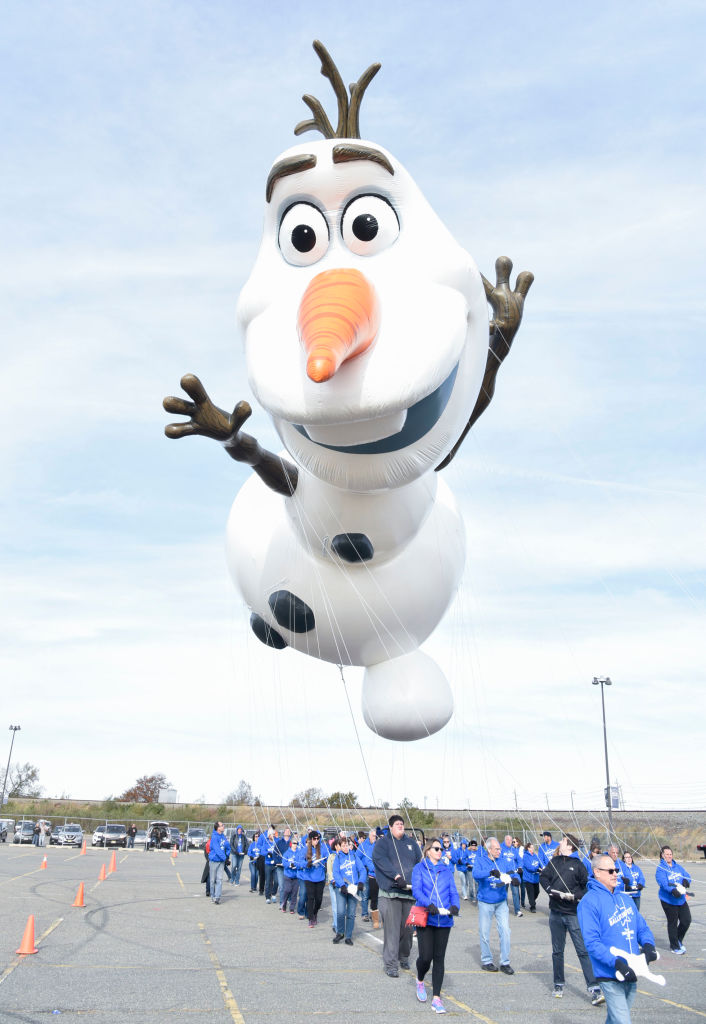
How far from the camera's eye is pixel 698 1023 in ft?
21.5

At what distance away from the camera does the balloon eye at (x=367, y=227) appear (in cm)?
562

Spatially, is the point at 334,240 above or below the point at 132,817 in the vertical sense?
Answer: above

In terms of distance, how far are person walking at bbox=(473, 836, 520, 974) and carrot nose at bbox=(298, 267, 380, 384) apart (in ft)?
19.8

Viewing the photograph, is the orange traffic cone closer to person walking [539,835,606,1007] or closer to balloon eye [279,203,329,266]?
person walking [539,835,606,1007]

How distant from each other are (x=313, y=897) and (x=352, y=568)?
289 inches

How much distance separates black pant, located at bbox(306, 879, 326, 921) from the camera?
12.1 m

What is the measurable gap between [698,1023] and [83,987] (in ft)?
16.2

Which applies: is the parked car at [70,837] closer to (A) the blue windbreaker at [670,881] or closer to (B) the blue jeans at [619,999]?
(A) the blue windbreaker at [670,881]

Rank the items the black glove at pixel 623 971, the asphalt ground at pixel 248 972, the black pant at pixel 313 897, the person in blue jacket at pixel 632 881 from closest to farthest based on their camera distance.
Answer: the black glove at pixel 623 971, the asphalt ground at pixel 248 972, the person in blue jacket at pixel 632 881, the black pant at pixel 313 897

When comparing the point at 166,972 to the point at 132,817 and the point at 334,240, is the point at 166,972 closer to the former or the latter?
the point at 334,240

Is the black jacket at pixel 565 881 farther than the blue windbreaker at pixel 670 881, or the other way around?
the blue windbreaker at pixel 670 881

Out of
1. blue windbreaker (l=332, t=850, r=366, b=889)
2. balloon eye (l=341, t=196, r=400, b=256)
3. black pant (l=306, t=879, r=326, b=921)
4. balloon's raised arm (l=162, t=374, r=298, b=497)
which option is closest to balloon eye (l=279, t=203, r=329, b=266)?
balloon eye (l=341, t=196, r=400, b=256)

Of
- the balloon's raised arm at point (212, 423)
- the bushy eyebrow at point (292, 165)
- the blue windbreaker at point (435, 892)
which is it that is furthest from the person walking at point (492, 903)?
the bushy eyebrow at point (292, 165)

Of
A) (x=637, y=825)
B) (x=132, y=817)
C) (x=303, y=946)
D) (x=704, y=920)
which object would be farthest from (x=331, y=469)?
(x=132, y=817)
